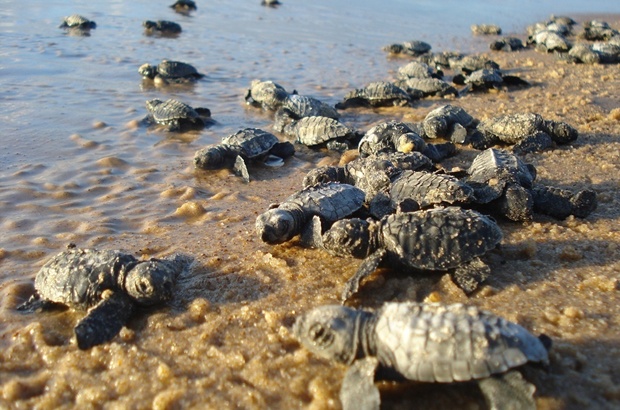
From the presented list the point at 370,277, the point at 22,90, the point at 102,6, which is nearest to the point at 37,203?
the point at 370,277

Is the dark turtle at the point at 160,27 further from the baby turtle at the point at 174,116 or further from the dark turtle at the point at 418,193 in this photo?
the dark turtle at the point at 418,193

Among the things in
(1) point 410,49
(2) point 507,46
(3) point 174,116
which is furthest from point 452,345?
(2) point 507,46

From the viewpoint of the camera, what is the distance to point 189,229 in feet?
15.9

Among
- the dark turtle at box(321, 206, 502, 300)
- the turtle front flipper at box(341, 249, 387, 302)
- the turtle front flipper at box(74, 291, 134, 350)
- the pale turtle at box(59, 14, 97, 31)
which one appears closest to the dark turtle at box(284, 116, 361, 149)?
the dark turtle at box(321, 206, 502, 300)

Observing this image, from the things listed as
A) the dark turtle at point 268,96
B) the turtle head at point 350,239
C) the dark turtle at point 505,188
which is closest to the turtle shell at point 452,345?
the turtle head at point 350,239

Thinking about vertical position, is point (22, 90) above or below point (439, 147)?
below

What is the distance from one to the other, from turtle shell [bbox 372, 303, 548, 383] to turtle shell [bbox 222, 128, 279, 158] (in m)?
4.41

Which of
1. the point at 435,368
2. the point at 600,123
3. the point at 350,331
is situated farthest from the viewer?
the point at 600,123

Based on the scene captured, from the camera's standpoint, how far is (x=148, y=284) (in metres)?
3.47

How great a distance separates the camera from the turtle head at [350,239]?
153 inches

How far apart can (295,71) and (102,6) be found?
1281 cm

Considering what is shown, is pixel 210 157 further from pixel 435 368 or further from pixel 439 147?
pixel 435 368

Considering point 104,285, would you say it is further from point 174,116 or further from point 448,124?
point 448,124

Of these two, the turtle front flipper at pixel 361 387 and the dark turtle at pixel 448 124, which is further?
the dark turtle at pixel 448 124
